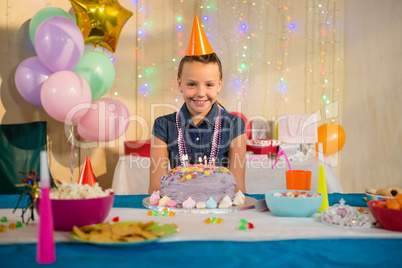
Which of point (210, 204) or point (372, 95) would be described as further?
point (372, 95)

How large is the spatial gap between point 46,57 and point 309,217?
7.02 feet

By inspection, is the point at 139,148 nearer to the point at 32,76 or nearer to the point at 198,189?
the point at 32,76

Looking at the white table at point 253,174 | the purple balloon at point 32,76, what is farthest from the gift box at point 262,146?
the purple balloon at point 32,76

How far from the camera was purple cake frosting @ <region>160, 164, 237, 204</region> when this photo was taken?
104 cm

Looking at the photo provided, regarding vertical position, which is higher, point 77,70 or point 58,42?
point 58,42

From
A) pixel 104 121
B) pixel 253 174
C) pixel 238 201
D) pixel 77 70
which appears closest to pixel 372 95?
pixel 253 174

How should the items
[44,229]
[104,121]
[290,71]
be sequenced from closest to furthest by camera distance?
[44,229]
[104,121]
[290,71]

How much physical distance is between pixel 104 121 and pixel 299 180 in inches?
75.5

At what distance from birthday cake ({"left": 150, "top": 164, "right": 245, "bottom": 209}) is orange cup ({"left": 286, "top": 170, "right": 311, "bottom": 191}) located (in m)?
0.18

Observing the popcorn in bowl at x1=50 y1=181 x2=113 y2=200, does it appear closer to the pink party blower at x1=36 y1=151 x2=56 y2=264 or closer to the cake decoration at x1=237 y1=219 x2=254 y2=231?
the pink party blower at x1=36 y1=151 x2=56 y2=264

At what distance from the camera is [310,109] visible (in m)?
3.70

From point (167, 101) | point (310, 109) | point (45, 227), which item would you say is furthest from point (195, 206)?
point (310, 109)

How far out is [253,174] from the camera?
9.20 feet

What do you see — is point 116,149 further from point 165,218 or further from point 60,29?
point 165,218
